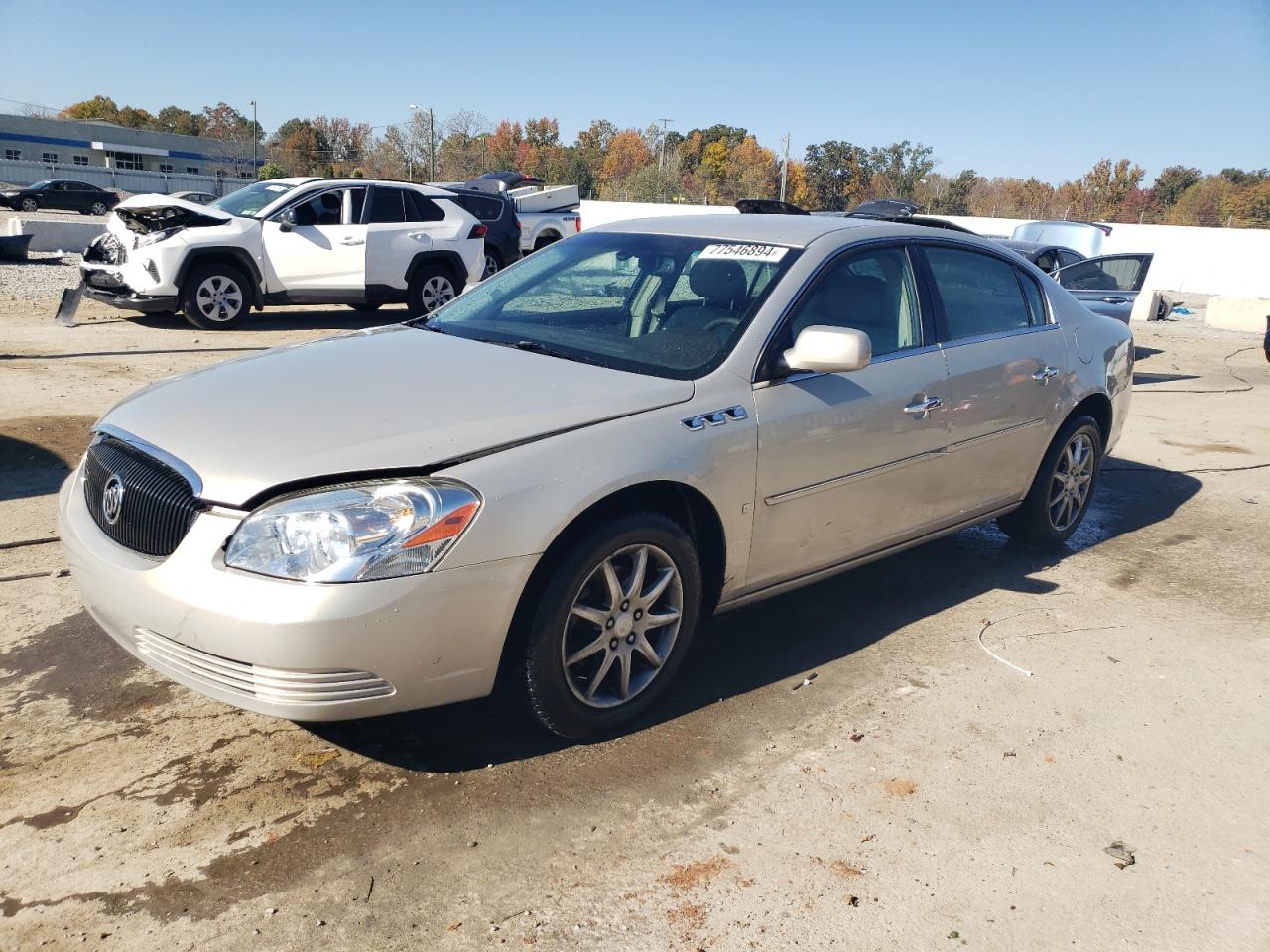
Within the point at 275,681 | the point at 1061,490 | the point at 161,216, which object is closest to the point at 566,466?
the point at 275,681

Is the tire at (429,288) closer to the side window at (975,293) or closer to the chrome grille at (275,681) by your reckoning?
the side window at (975,293)

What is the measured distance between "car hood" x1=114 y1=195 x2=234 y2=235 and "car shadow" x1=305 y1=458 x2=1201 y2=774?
9679 mm

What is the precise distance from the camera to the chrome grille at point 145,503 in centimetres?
290

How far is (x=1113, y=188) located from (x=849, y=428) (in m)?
75.4

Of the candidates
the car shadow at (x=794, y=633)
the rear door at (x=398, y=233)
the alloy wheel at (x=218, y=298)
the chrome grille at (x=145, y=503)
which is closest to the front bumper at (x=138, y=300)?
the alloy wheel at (x=218, y=298)

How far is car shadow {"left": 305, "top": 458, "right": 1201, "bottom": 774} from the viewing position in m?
3.35

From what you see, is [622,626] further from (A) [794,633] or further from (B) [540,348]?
(A) [794,633]

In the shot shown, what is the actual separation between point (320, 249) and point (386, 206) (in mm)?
1087

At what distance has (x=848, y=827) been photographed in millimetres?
2986

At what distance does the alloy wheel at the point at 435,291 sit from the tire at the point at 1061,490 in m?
9.57

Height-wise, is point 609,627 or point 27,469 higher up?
point 609,627

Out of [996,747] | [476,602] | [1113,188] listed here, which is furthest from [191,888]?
[1113,188]

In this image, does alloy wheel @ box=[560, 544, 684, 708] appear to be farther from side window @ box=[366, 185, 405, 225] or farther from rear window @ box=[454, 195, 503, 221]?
rear window @ box=[454, 195, 503, 221]

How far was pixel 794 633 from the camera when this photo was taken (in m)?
4.38
